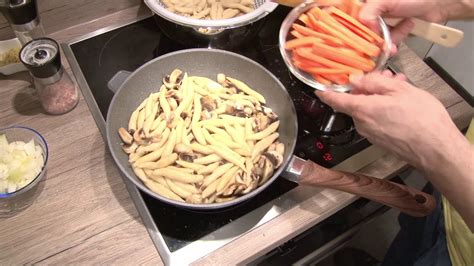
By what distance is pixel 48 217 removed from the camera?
783mm

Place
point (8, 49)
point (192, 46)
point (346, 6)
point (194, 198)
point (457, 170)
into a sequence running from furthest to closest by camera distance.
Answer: point (192, 46) < point (8, 49) < point (346, 6) < point (194, 198) < point (457, 170)

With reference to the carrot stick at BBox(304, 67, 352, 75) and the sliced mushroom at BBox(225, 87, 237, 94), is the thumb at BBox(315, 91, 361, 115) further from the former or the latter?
the sliced mushroom at BBox(225, 87, 237, 94)

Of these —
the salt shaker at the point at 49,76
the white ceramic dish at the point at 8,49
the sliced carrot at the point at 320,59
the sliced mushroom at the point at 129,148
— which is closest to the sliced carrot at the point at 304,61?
the sliced carrot at the point at 320,59

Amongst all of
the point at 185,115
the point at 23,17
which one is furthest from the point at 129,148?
the point at 23,17

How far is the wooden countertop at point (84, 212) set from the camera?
0.75 m

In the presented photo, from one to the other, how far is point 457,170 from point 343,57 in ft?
0.94

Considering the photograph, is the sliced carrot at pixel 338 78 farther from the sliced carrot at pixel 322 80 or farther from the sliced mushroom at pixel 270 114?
the sliced mushroom at pixel 270 114

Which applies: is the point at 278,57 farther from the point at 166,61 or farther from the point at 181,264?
the point at 181,264

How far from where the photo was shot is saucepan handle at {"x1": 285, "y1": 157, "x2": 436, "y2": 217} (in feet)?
2.42

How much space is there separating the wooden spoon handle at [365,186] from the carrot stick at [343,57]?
203 millimetres

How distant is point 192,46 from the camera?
1.04m

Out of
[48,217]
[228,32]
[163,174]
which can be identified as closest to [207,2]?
→ [228,32]

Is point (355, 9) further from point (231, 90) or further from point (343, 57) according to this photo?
point (231, 90)

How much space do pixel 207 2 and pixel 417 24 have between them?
0.49 m
